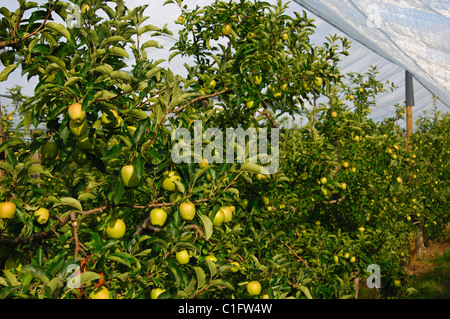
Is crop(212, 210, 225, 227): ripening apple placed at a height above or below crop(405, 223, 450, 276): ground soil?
above

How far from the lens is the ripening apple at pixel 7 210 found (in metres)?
1.15

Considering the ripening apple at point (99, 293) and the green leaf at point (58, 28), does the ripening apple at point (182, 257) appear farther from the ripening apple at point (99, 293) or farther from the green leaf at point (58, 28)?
the green leaf at point (58, 28)

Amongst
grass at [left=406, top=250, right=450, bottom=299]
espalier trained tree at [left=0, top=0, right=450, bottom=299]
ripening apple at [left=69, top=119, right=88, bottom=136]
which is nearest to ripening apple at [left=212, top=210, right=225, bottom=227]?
espalier trained tree at [left=0, top=0, right=450, bottom=299]

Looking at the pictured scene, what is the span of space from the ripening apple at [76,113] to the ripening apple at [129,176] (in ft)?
0.71

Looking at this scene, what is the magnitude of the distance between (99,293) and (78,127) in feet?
1.78

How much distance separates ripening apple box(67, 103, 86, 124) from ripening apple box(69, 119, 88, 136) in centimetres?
3

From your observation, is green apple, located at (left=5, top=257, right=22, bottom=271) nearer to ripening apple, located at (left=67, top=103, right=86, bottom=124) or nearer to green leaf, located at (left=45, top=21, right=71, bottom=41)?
ripening apple, located at (left=67, top=103, right=86, bottom=124)

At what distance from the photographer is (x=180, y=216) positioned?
1.33m

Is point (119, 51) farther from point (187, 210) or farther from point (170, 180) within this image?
point (187, 210)

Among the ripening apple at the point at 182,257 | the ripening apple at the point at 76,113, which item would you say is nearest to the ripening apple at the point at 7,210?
the ripening apple at the point at 76,113

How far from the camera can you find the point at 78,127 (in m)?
1.21

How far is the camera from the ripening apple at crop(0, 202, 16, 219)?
115cm
